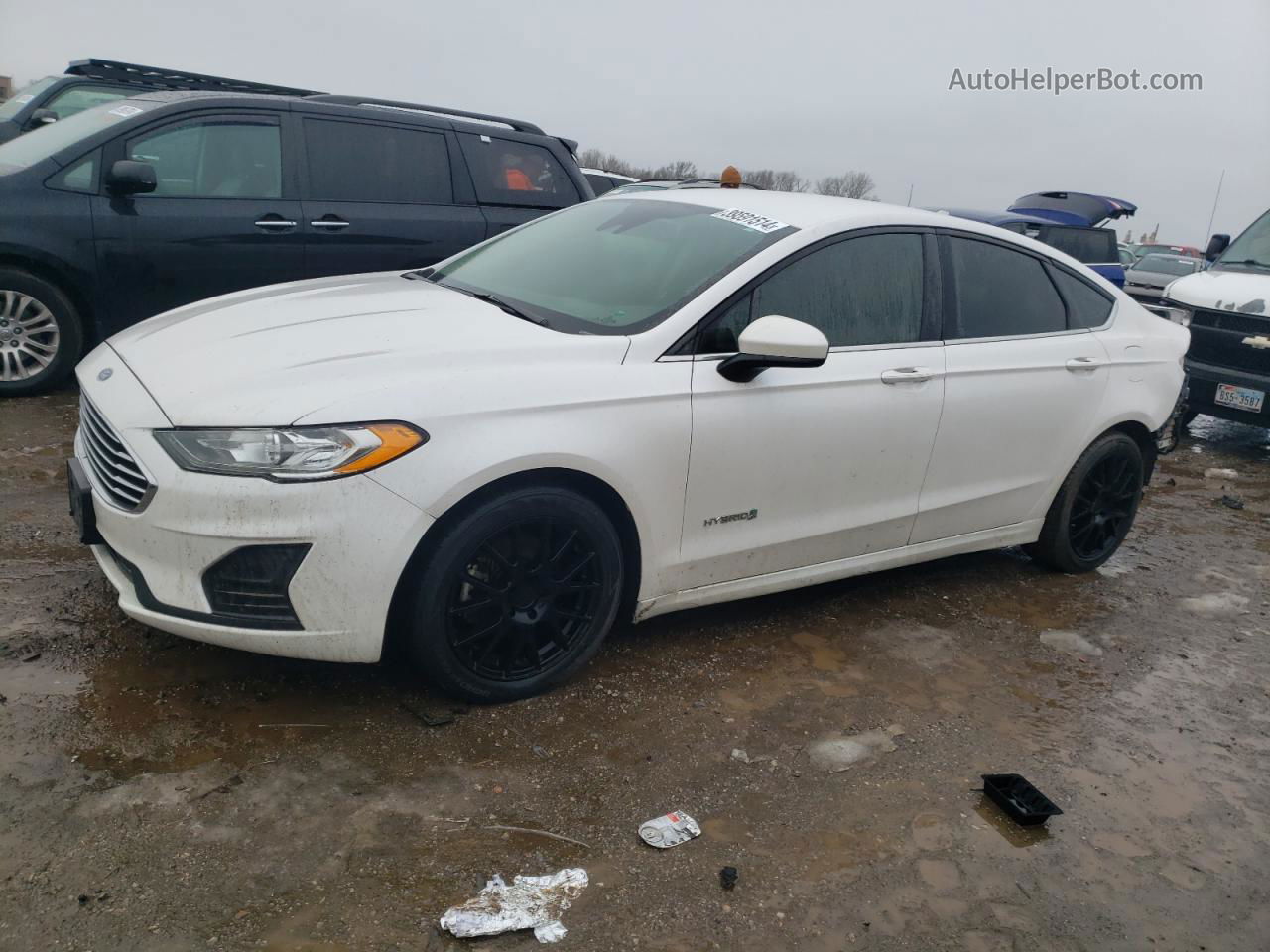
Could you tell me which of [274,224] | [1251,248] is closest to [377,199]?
[274,224]

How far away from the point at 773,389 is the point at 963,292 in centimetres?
120

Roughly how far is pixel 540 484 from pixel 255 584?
820mm

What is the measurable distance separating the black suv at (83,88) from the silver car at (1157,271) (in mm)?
17182

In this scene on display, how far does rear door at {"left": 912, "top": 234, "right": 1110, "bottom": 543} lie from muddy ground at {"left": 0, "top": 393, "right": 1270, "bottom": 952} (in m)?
0.58

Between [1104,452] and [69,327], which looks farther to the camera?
[69,327]

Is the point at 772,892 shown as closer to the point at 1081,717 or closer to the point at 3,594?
the point at 1081,717

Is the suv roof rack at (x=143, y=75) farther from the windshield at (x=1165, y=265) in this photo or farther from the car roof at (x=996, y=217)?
the windshield at (x=1165, y=265)

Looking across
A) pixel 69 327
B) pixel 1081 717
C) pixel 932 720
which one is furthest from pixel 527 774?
pixel 69 327

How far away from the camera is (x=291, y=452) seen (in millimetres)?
2561

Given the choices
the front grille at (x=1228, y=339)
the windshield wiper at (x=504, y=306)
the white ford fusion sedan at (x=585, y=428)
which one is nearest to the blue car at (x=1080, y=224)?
the front grille at (x=1228, y=339)

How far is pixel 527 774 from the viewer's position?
8.89 ft

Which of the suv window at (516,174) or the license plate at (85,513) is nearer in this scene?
the license plate at (85,513)

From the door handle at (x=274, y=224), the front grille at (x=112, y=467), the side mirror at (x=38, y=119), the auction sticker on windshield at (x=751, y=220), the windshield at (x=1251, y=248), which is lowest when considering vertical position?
the front grille at (x=112, y=467)

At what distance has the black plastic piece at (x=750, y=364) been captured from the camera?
122 inches
